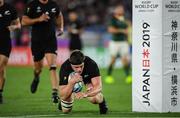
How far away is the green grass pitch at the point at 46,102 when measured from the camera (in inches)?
565

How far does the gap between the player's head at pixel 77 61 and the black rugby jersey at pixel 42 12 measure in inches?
137

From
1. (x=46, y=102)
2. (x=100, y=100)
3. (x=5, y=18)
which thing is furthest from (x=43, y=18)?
(x=100, y=100)

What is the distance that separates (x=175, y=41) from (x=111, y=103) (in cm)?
356

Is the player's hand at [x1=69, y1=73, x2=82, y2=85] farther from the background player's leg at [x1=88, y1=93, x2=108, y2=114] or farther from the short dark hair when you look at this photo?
the background player's leg at [x1=88, y1=93, x2=108, y2=114]

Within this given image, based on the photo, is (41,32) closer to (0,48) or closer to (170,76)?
(0,48)

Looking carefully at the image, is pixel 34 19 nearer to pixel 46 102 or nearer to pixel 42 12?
pixel 42 12

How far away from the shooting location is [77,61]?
44.8 ft

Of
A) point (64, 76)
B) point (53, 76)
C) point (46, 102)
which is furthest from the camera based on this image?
point (46, 102)

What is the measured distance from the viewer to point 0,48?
17.0 metres

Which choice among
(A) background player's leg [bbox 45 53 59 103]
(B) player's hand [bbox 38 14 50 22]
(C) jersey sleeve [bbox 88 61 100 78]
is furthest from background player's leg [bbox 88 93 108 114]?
(B) player's hand [bbox 38 14 50 22]

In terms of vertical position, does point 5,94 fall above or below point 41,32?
below

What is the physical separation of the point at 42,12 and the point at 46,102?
2201 mm

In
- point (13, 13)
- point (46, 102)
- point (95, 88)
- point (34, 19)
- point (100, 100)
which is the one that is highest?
point (13, 13)

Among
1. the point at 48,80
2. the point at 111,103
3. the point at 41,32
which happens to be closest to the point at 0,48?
the point at 41,32
